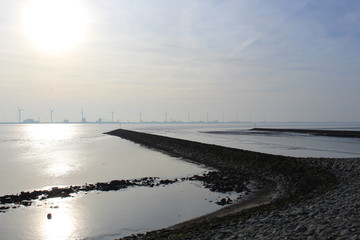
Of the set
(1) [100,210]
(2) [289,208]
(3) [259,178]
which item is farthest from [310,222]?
(3) [259,178]

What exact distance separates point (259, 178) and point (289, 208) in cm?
1207

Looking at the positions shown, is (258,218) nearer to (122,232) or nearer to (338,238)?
(338,238)

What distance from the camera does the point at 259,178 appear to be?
23.0 m

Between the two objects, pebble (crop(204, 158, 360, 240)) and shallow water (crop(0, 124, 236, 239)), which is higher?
pebble (crop(204, 158, 360, 240))

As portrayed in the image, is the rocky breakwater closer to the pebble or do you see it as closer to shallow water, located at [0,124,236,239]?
the pebble

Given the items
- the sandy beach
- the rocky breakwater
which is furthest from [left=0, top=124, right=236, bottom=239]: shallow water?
the rocky breakwater

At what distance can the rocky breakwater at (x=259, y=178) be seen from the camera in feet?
34.4

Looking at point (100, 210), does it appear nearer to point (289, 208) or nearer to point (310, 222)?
point (289, 208)

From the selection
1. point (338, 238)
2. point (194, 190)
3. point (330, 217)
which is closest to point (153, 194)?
point (194, 190)

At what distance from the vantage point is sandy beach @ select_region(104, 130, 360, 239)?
27.6 feet

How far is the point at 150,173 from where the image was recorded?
28.1m

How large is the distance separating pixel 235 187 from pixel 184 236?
443 inches

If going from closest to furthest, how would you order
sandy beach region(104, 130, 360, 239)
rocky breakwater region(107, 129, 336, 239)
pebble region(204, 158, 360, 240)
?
pebble region(204, 158, 360, 240), sandy beach region(104, 130, 360, 239), rocky breakwater region(107, 129, 336, 239)

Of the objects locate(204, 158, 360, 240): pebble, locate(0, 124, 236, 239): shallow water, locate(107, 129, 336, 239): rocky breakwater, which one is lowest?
locate(0, 124, 236, 239): shallow water
